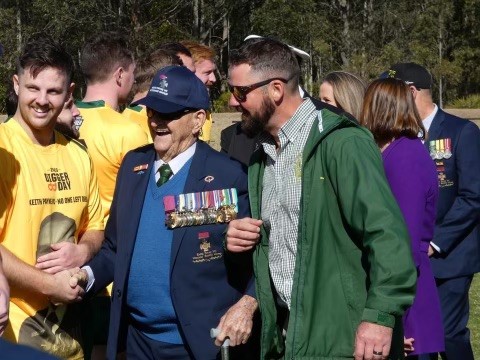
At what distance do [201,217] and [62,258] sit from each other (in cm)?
65

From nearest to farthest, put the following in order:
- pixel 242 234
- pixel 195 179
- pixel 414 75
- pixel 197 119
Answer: pixel 242 234, pixel 195 179, pixel 197 119, pixel 414 75

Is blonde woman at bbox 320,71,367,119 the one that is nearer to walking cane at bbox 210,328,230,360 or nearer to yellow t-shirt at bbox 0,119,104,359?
yellow t-shirt at bbox 0,119,104,359

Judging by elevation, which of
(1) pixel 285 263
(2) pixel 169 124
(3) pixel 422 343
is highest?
(2) pixel 169 124

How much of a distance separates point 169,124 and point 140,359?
3.53 feet

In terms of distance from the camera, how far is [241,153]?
6750 mm

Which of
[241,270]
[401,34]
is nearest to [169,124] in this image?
[241,270]

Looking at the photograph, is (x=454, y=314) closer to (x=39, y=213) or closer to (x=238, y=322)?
(x=238, y=322)

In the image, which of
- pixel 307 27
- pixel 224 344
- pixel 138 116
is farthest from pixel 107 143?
pixel 307 27

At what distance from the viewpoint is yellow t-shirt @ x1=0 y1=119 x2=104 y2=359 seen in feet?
13.5

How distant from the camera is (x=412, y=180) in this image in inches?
196

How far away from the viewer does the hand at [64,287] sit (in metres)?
4.14

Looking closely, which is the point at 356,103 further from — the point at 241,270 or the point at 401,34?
the point at 401,34

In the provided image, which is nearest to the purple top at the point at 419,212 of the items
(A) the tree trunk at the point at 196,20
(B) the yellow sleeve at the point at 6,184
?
(B) the yellow sleeve at the point at 6,184

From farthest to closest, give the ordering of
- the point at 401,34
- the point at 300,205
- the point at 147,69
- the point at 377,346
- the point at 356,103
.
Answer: the point at 401,34 < the point at 356,103 < the point at 147,69 < the point at 300,205 < the point at 377,346
